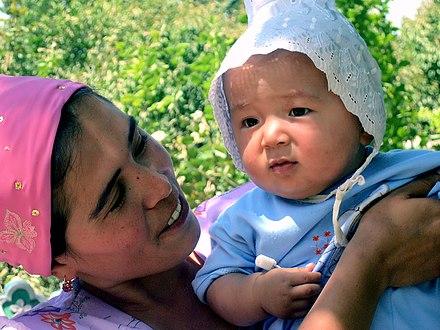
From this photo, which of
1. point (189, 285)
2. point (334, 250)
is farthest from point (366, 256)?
point (189, 285)

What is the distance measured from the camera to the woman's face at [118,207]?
2.29 meters

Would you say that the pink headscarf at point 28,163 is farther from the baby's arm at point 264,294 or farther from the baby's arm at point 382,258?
the baby's arm at point 382,258

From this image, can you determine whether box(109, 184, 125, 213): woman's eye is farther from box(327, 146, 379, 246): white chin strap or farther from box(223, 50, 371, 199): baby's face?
box(327, 146, 379, 246): white chin strap

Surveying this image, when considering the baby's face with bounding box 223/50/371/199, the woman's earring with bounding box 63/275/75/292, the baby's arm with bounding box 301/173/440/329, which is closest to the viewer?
the baby's arm with bounding box 301/173/440/329

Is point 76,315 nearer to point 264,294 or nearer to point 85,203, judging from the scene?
point 85,203

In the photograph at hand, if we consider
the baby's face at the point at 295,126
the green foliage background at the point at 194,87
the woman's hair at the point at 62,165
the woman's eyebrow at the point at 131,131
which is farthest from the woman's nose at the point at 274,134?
the green foliage background at the point at 194,87

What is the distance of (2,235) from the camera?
2.37 metres

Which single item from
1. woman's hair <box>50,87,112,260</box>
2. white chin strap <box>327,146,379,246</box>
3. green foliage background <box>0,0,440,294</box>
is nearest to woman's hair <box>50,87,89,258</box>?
woman's hair <box>50,87,112,260</box>

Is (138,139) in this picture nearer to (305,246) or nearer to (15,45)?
(305,246)

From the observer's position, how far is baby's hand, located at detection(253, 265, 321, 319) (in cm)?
214

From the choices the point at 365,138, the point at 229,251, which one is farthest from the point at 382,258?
the point at 229,251

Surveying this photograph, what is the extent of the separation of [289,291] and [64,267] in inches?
29.0

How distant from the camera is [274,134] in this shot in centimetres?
218

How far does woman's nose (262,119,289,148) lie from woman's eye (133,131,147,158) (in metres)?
0.43
